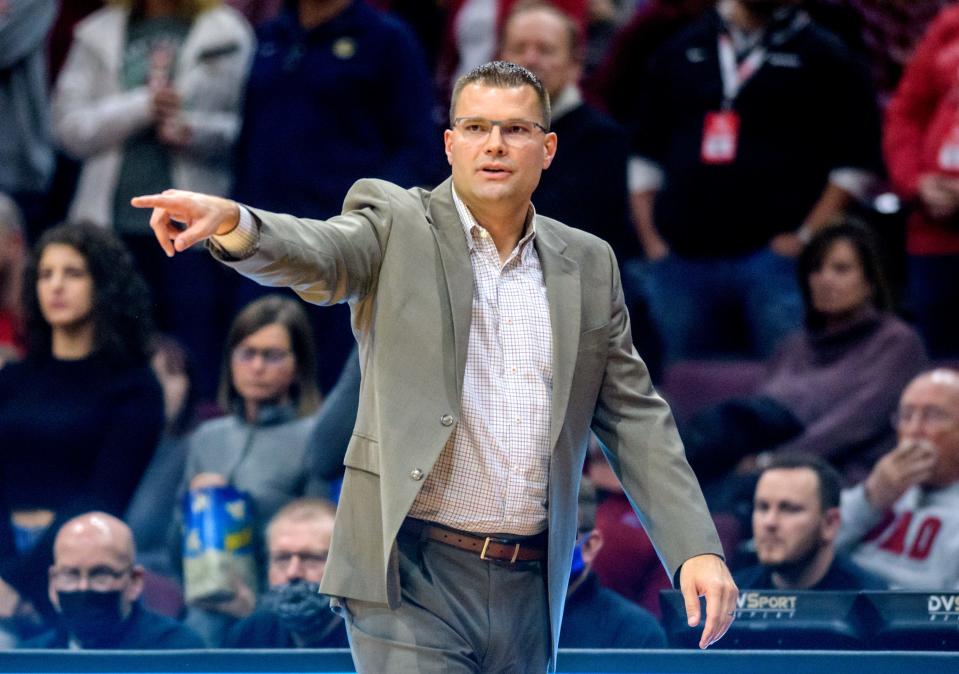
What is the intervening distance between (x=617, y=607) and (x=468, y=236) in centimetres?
144

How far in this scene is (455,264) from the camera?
104 inches

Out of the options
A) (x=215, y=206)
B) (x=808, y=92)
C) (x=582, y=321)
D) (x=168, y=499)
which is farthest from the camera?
(x=808, y=92)

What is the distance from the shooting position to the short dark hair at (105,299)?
14.9 feet

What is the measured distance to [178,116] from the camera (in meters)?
5.38

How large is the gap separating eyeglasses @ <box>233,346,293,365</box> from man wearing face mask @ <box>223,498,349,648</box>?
Answer: 0.58 metres

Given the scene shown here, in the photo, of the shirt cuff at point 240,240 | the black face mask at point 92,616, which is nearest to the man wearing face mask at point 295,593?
the black face mask at point 92,616

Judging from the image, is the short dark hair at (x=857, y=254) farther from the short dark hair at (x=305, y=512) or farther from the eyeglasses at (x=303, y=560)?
the eyeglasses at (x=303, y=560)

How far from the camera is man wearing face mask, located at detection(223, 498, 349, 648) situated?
3871mm

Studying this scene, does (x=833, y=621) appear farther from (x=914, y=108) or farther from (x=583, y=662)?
(x=914, y=108)

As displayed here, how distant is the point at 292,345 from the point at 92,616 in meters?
1.05

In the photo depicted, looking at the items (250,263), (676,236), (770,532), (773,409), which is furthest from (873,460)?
(250,263)

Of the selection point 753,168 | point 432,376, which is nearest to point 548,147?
point 432,376

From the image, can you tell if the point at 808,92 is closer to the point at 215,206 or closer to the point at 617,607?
the point at 617,607

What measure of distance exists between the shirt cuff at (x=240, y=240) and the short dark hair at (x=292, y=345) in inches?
89.7
